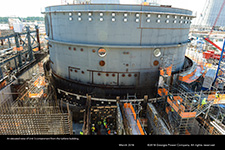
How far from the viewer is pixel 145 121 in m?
13.0

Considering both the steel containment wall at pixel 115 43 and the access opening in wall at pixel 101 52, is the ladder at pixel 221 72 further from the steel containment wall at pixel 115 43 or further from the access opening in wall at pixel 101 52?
the access opening in wall at pixel 101 52

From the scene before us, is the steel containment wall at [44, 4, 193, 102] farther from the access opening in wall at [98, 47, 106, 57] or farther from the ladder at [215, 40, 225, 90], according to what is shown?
the ladder at [215, 40, 225, 90]

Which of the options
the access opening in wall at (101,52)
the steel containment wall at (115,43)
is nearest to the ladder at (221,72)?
the steel containment wall at (115,43)

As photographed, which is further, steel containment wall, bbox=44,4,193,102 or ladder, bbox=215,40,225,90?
ladder, bbox=215,40,225,90

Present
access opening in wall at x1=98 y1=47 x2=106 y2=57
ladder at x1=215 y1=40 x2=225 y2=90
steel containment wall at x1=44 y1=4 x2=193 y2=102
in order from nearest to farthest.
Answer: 1. steel containment wall at x1=44 y1=4 x2=193 y2=102
2. access opening in wall at x1=98 y1=47 x2=106 y2=57
3. ladder at x1=215 y1=40 x2=225 y2=90

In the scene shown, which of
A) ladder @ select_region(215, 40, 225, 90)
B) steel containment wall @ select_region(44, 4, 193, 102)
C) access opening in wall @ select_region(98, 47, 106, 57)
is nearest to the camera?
steel containment wall @ select_region(44, 4, 193, 102)

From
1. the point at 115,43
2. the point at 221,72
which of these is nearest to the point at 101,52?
the point at 115,43

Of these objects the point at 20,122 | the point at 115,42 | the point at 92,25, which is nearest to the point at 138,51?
the point at 115,42

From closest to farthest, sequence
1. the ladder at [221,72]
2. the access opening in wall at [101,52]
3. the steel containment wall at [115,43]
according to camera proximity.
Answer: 1. the steel containment wall at [115,43]
2. the access opening in wall at [101,52]
3. the ladder at [221,72]

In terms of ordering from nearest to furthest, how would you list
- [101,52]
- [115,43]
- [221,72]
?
[115,43] < [101,52] < [221,72]

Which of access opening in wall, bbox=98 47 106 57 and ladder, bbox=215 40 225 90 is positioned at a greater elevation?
access opening in wall, bbox=98 47 106 57

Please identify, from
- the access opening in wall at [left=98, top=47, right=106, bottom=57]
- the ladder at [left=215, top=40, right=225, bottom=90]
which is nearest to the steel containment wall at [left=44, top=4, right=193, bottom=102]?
the access opening in wall at [left=98, top=47, right=106, bottom=57]

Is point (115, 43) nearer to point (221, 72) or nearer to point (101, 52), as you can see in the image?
Answer: point (101, 52)

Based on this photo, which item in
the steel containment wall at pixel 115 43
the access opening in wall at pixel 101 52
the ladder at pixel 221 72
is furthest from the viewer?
the ladder at pixel 221 72
